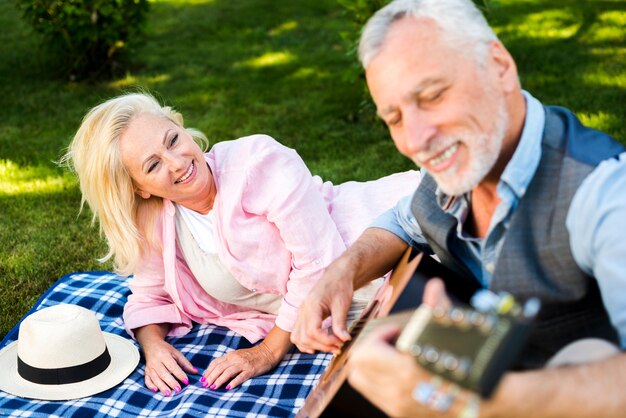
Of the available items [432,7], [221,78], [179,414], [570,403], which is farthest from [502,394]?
[221,78]

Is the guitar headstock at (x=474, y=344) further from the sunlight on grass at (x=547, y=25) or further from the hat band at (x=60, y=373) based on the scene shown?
the sunlight on grass at (x=547, y=25)

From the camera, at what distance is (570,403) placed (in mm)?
1559

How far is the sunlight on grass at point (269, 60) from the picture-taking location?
7922 millimetres

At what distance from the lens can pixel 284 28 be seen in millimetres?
8961

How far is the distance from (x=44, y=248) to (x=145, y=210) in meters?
1.31

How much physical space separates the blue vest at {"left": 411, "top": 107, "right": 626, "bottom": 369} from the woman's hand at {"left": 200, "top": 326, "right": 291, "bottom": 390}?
4.80 ft

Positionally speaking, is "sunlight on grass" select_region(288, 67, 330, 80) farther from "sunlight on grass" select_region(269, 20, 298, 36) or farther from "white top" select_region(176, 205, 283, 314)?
"white top" select_region(176, 205, 283, 314)

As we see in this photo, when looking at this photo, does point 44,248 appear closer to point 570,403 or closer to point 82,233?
point 82,233

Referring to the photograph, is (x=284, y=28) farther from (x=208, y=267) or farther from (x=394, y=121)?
(x=394, y=121)

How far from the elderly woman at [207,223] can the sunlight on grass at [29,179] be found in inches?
80.9

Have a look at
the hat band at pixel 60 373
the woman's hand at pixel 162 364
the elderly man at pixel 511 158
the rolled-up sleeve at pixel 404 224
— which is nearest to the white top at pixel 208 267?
the woman's hand at pixel 162 364

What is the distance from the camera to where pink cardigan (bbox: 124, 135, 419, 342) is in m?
3.33

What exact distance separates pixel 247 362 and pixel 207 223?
0.64 meters

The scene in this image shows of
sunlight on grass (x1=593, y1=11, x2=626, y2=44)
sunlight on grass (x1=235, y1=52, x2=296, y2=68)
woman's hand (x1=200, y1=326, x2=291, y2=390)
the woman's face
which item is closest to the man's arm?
woman's hand (x1=200, y1=326, x2=291, y2=390)
